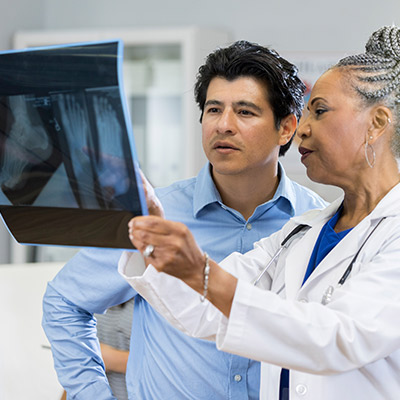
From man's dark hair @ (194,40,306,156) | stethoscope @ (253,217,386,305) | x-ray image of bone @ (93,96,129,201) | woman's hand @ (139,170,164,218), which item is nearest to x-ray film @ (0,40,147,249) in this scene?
x-ray image of bone @ (93,96,129,201)

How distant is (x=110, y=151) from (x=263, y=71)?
0.82m

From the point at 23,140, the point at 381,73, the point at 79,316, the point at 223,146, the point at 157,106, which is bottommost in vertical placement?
the point at 79,316

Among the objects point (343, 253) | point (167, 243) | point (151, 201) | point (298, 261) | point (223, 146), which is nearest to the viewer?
point (167, 243)

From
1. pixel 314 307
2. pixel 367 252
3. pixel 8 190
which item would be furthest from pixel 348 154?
pixel 8 190

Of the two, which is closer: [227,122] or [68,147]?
[68,147]

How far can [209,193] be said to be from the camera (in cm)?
163

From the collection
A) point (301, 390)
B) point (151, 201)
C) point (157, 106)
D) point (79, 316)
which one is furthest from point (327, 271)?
point (157, 106)

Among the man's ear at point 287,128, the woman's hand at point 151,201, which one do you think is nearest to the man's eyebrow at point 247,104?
the man's ear at point 287,128

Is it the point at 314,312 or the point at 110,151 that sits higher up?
the point at 110,151

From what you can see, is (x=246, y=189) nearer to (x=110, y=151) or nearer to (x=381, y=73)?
(x=381, y=73)

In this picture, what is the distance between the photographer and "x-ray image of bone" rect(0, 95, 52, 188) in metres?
0.94

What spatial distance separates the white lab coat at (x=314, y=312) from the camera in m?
0.96

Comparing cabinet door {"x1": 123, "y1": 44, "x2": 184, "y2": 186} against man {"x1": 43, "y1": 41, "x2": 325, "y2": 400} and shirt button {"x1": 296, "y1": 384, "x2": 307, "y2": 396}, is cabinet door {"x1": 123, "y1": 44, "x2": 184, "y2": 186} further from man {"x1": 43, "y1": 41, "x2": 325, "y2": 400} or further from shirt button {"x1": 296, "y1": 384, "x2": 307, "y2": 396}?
shirt button {"x1": 296, "y1": 384, "x2": 307, "y2": 396}

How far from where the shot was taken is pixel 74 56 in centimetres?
88
